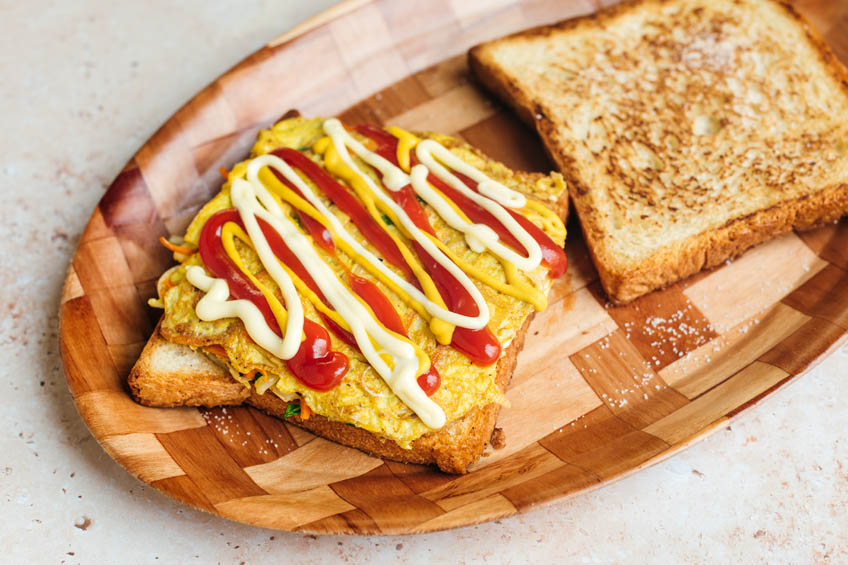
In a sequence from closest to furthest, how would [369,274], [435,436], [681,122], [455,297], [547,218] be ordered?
[435,436] < [455,297] < [369,274] < [547,218] < [681,122]

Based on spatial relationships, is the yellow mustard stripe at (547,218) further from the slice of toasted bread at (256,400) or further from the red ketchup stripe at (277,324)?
the red ketchup stripe at (277,324)

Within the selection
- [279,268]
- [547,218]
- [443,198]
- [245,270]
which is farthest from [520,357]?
[245,270]

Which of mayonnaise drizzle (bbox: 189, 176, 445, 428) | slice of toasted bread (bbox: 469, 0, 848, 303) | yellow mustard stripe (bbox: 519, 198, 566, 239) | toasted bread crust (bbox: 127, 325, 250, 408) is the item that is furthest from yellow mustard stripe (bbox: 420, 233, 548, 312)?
toasted bread crust (bbox: 127, 325, 250, 408)

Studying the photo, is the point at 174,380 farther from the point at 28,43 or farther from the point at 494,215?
the point at 28,43

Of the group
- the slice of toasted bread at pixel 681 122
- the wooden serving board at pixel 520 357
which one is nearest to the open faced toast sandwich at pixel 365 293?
the wooden serving board at pixel 520 357

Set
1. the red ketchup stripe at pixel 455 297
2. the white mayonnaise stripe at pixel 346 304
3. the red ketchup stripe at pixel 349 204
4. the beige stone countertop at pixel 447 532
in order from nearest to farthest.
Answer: the white mayonnaise stripe at pixel 346 304 → the red ketchup stripe at pixel 455 297 → the beige stone countertop at pixel 447 532 → the red ketchup stripe at pixel 349 204

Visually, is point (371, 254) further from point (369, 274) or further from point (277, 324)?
point (277, 324)
